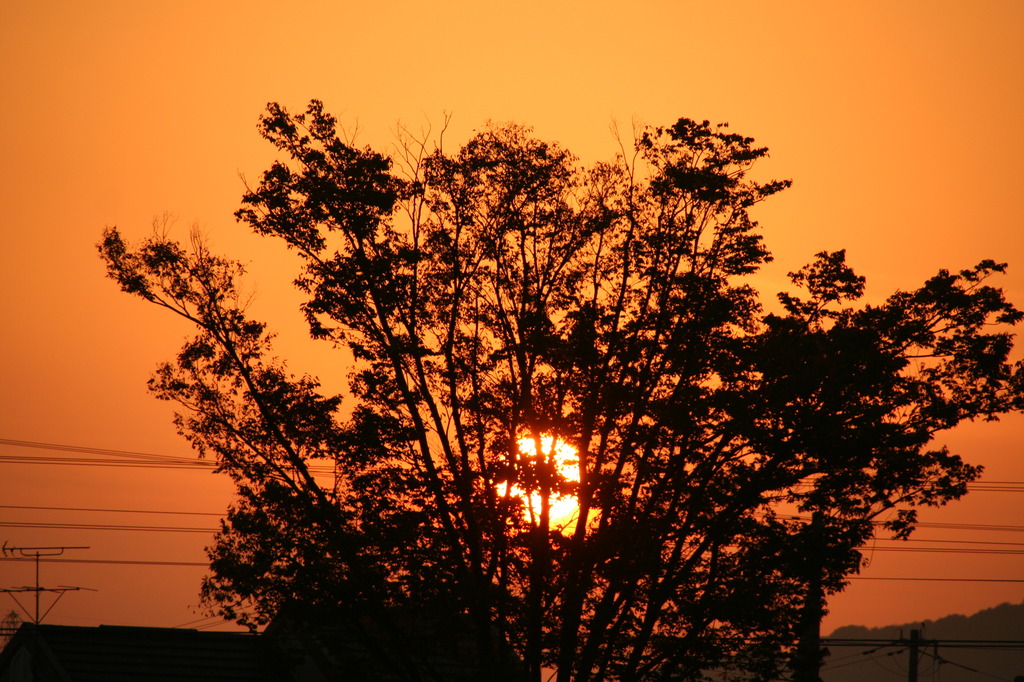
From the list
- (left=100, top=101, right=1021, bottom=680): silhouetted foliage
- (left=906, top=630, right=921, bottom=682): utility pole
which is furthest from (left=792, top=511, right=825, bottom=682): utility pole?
(left=906, top=630, right=921, bottom=682): utility pole

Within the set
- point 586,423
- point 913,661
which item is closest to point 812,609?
point 586,423

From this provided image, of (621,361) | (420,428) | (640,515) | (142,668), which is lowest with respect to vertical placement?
(142,668)

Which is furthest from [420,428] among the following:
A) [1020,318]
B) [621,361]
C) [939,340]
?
[1020,318]

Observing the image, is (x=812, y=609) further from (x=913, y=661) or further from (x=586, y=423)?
(x=913, y=661)

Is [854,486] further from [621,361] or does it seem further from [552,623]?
[552,623]

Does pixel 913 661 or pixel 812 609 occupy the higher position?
pixel 812 609

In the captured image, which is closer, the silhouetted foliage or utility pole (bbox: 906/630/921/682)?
the silhouetted foliage

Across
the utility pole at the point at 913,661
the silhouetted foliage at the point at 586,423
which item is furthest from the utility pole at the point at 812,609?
the utility pole at the point at 913,661

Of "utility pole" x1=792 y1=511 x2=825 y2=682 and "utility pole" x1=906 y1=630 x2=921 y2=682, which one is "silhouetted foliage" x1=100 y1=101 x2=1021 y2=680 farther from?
"utility pole" x1=906 y1=630 x2=921 y2=682

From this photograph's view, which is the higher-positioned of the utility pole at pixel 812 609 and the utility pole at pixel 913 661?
the utility pole at pixel 812 609

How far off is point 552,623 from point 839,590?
20.5 ft

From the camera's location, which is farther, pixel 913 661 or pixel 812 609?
pixel 913 661

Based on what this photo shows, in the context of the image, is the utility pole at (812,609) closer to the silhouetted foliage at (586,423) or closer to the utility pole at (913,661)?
the silhouetted foliage at (586,423)

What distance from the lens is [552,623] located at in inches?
930
